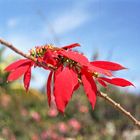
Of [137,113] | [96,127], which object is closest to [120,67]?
[96,127]

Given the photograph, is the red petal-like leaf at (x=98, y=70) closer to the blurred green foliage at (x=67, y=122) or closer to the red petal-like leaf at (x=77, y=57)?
the red petal-like leaf at (x=77, y=57)

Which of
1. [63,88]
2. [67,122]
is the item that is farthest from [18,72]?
[67,122]

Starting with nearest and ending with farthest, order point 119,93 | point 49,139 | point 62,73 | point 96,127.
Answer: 1. point 62,73
2. point 49,139
3. point 96,127
4. point 119,93

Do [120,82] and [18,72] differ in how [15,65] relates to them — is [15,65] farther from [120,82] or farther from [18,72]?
[120,82]

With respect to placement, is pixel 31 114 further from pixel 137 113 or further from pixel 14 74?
pixel 14 74

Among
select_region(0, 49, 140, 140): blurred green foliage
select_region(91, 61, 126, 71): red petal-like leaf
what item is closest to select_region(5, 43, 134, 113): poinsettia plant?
select_region(91, 61, 126, 71): red petal-like leaf
